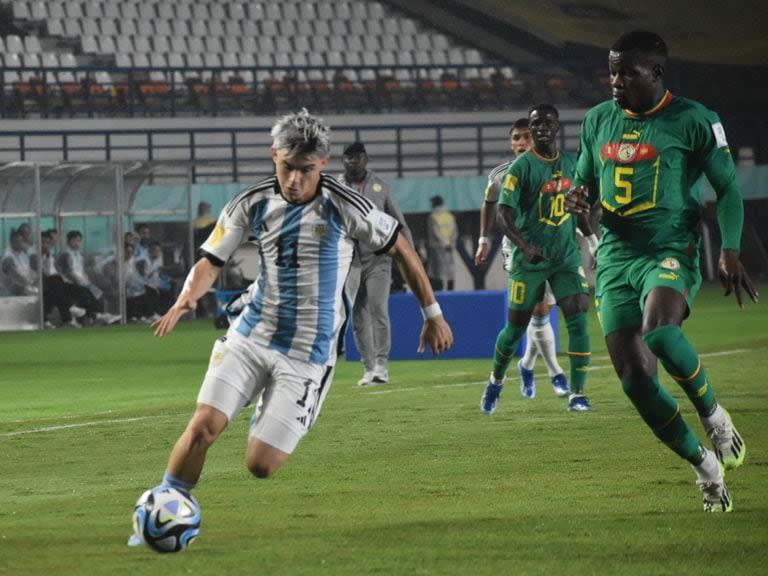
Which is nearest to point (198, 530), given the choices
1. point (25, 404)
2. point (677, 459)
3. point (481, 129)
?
point (677, 459)

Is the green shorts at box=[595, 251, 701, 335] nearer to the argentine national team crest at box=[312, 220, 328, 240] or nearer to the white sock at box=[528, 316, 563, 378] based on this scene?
the argentine national team crest at box=[312, 220, 328, 240]

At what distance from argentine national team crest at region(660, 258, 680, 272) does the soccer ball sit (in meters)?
2.58

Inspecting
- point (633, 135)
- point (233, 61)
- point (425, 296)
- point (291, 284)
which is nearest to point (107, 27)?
point (233, 61)

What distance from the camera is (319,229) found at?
7055 mm

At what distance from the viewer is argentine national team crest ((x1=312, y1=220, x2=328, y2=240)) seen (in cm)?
705

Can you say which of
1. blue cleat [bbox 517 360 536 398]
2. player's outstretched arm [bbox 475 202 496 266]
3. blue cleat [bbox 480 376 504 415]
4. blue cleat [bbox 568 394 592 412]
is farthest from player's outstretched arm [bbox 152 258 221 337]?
blue cleat [bbox 517 360 536 398]

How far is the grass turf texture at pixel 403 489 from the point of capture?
6.40 m

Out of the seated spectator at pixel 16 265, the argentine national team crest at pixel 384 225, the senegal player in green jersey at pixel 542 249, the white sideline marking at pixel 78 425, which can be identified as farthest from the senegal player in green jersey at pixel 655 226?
the seated spectator at pixel 16 265

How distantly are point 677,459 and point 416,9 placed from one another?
3548 cm

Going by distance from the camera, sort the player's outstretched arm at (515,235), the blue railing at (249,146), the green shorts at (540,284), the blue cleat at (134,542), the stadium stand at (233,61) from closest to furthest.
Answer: the blue cleat at (134,542)
the player's outstretched arm at (515,235)
the green shorts at (540,284)
the blue railing at (249,146)
the stadium stand at (233,61)

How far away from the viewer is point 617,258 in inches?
310

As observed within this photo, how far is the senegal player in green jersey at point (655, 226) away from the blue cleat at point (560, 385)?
5741mm

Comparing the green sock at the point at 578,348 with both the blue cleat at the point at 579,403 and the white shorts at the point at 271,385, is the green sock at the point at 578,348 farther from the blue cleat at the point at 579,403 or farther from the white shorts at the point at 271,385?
the white shorts at the point at 271,385

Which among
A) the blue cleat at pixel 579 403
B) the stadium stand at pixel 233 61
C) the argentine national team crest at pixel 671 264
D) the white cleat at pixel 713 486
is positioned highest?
the argentine national team crest at pixel 671 264
